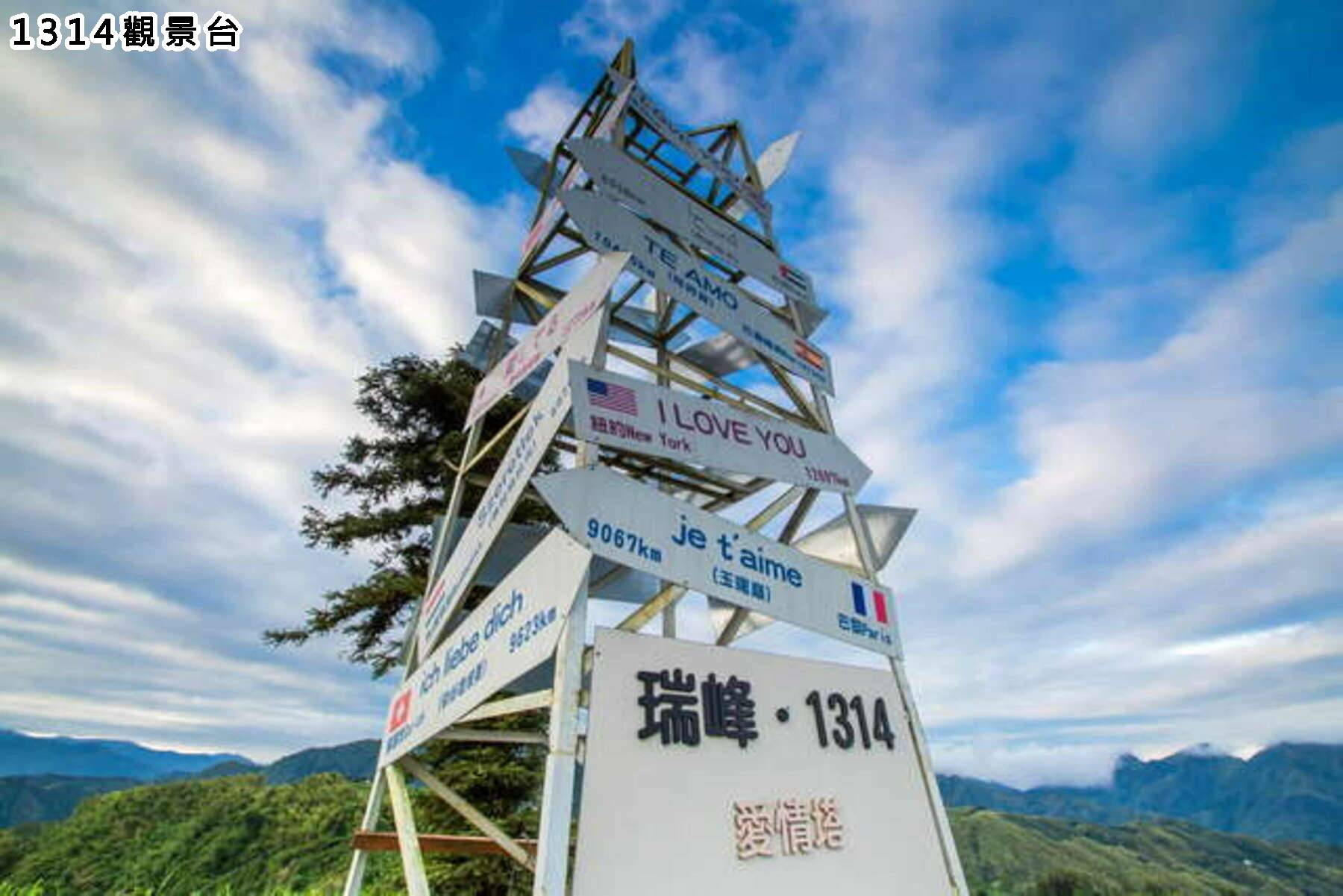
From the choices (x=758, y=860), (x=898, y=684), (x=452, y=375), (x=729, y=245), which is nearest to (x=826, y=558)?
(x=898, y=684)

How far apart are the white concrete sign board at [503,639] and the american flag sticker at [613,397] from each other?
3.64 feet

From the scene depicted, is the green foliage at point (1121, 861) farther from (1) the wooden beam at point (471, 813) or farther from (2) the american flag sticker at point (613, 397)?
(2) the american flag sticker at point (613, 397)

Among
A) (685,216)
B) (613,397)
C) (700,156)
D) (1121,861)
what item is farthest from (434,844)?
(1121,861)

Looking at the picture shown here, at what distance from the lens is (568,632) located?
361 centimetres

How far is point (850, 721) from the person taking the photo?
185 inches

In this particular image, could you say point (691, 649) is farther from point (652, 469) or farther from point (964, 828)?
point (964, 828)

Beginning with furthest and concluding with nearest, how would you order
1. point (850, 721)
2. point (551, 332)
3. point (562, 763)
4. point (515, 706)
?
1. point (551, 332)
2. point (850, 721)
3. point (515, 706)
4. point (562, 763)

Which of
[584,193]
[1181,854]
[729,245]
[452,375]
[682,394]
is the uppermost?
[452,375]

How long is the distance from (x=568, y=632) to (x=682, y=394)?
2.27 metres

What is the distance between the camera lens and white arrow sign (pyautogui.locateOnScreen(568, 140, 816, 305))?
21.4 ft

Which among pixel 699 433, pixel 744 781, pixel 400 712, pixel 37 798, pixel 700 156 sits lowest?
pixel 744 781

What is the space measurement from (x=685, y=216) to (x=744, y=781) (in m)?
5.73

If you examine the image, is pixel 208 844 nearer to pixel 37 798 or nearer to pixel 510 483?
pixel 510 483

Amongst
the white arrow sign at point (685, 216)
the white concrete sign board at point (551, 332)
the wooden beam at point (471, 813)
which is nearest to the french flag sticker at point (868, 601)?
the wooden beam at point (471, 813)
